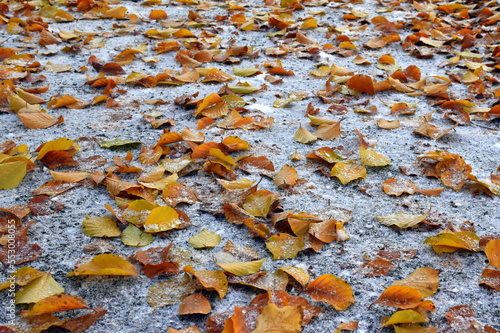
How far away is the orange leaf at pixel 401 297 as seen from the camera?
1.18 m

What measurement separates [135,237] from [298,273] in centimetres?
55

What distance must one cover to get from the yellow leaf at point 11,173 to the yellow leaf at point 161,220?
606mm

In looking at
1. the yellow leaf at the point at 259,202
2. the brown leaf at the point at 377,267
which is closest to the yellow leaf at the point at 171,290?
the yellow leaf at the point at 259,202

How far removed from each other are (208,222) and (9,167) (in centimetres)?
83

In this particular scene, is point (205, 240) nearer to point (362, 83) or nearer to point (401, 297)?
point (401, 297)

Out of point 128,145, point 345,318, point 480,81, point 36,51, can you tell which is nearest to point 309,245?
point 345,318

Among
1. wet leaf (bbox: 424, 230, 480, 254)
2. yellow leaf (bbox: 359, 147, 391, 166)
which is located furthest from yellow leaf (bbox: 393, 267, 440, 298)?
yellow leaf (bbox: 359, 147, 391, 166)

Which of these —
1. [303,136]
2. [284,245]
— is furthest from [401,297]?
[303,136]

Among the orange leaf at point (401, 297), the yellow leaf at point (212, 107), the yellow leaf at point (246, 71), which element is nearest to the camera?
the orange leaf at point (401, 297)

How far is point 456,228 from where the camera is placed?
1497mm

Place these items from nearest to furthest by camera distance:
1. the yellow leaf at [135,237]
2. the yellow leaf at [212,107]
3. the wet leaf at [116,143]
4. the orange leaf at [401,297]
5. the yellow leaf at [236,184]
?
the orange leaf at [401,297] < the yellow leaf at [135,237] < the yellow leaf at [236,184] < the wet leaf at [116,143] < the yellow leaf at [212,107]

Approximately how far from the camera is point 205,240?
1454 mm

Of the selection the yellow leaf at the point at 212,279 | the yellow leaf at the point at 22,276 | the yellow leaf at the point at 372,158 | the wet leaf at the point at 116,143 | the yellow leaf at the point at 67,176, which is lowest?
the wet leaf at the point at 116,143

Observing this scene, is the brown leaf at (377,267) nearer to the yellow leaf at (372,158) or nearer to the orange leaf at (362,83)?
the yellow leaf at (372,158)
